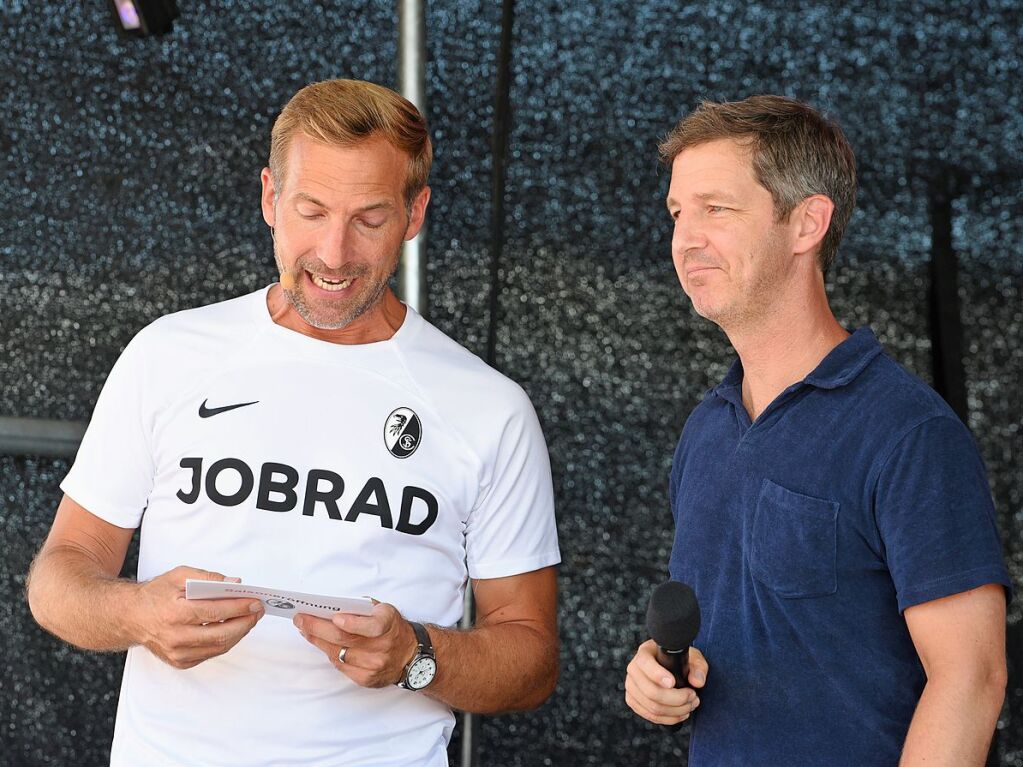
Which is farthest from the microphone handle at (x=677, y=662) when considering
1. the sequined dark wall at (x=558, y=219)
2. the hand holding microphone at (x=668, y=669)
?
the sequined dark wall at (x=558, y=219)

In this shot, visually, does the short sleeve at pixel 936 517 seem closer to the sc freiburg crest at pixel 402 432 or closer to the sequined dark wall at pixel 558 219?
the sc freiburg crest at pixel 402 432

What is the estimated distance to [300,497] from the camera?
5.74ft

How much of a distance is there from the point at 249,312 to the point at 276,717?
66 centimetres

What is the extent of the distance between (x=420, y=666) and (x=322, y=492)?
0.31 m

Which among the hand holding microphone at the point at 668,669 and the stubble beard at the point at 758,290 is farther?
the stubble beard at the point at 758,290

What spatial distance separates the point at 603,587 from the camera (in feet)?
8.55

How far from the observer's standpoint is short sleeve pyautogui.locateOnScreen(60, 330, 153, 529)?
1822 mm

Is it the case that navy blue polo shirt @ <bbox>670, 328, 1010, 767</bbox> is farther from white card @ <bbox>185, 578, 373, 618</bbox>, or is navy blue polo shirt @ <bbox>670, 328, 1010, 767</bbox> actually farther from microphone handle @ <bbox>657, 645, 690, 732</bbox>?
white card @ <bbox>185, 578, 373, 618</bbox>

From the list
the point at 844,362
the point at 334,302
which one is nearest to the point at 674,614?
the point at 844,362

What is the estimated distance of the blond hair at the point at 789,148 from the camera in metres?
1.63

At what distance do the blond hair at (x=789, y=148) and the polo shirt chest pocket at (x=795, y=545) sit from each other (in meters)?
0.39

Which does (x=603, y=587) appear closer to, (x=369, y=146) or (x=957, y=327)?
(x=957, y=327)

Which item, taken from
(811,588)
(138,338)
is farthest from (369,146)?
(811,588)

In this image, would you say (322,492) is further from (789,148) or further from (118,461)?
(789,148)
